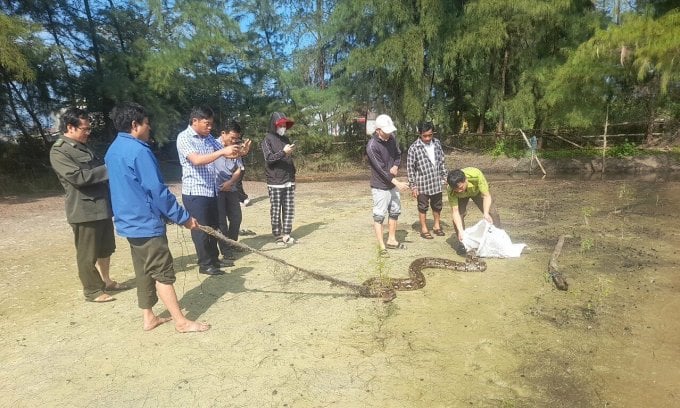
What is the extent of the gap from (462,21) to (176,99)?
40.9 ft

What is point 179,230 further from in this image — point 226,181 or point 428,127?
point 428,127

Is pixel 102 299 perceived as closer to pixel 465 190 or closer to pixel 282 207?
pixel 282 207

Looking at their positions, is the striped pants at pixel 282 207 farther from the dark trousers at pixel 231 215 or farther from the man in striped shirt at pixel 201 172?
the man in striped shirt at pixel 201 172

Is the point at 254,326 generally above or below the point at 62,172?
below

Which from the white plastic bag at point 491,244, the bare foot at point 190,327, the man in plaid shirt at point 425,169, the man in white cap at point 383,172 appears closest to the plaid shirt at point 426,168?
the man in plaid shirt at point 425,169

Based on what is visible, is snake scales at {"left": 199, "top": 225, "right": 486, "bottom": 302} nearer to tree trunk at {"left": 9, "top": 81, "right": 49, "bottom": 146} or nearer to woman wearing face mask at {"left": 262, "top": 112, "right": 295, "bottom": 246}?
woman wearing face mask at {"left": 262, "top": 112, "right": 295, "bottom": 246}

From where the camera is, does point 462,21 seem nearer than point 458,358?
No

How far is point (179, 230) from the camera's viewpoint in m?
7.96

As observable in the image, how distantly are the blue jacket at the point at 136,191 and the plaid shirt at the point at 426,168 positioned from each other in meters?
3.98

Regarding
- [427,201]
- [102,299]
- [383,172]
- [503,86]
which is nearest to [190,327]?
[102,299]

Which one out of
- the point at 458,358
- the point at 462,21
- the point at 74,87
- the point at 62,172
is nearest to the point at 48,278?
the point at 62,172

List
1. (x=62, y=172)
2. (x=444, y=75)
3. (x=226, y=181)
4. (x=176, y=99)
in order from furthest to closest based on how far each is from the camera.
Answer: (x=444, y=75), (x=176, y=99), (x=226, y=181), (x=62, y=172)

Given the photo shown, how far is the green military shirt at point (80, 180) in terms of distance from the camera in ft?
14.1

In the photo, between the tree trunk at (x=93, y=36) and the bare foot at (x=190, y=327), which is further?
the tree trunk at (x=93, y=36)
